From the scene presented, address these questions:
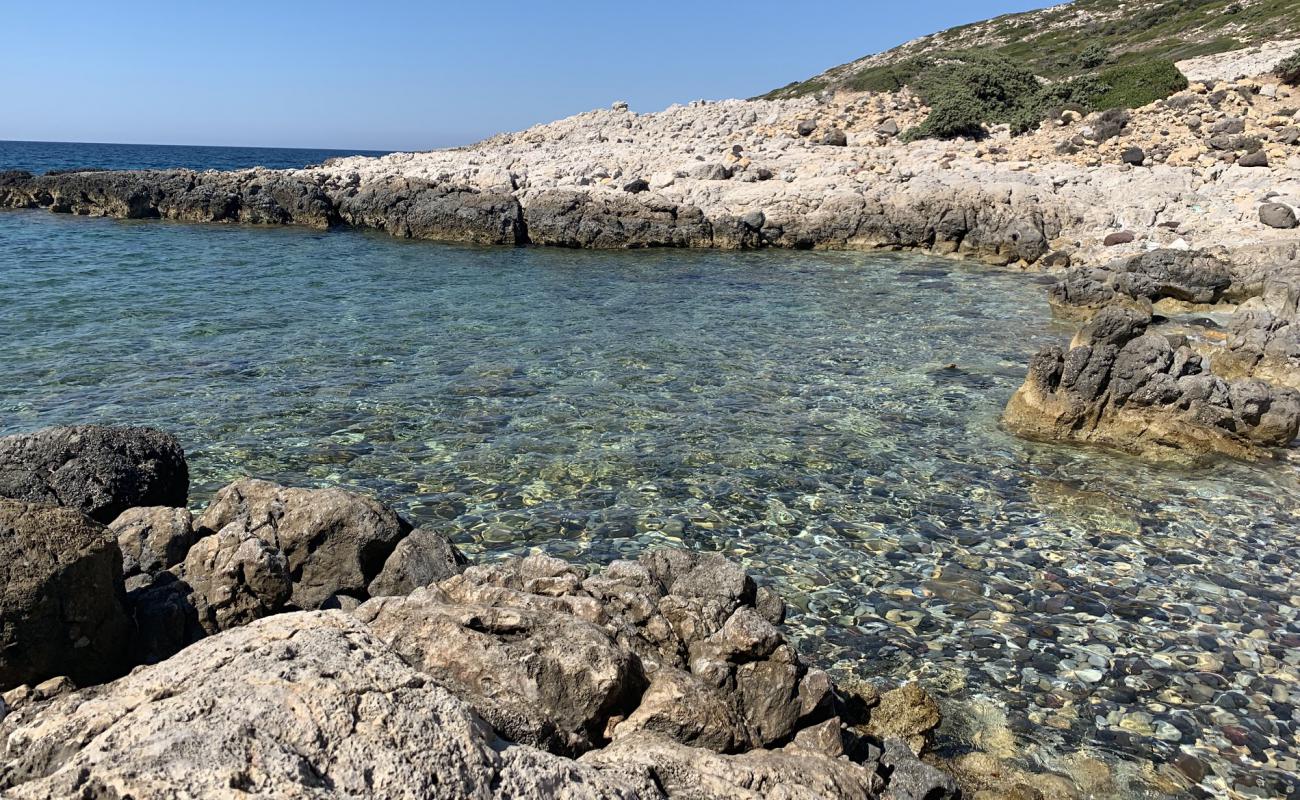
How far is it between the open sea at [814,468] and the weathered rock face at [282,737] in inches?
161

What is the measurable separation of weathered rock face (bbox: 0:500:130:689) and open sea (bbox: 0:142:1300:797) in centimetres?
404

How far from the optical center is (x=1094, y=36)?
58125 millimetres

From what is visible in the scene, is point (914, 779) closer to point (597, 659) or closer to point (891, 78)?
point (597, 659)

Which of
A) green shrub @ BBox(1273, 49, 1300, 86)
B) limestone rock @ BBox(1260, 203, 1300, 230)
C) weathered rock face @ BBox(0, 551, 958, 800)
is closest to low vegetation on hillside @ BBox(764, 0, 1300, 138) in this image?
green shrub @ BBox(1273, 49, 1300, 86)

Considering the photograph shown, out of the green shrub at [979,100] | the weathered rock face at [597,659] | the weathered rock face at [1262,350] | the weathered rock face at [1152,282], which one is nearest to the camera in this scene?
the weathered rock face at [597,659]

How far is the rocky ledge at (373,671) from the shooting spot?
3219 mm

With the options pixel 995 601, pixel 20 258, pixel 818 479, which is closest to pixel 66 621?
Answer: pixel 995 601

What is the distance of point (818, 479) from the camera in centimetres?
1097

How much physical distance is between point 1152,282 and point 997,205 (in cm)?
1019

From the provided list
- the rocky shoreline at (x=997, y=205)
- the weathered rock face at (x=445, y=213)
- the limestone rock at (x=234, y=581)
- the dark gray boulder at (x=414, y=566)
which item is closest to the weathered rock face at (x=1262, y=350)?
the rocky shoreline at (x=997, y=205)

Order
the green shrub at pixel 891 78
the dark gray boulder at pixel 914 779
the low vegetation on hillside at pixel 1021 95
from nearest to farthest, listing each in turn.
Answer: the dark gray boulder at pixel 914 779 → the low vegetation on hillside at pixel 1021 95 → the green shrub at pixel 891 78

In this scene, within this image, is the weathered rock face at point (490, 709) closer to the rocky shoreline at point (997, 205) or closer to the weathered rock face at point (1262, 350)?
the rocky shoreline at point (997, 205)

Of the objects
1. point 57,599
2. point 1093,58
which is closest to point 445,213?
point 57,599

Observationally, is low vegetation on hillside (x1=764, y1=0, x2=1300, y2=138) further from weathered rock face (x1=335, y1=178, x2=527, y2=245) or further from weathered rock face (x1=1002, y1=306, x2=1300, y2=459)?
weathered rock face (x1=1002, y1=306, x2=1300, y2=459)
